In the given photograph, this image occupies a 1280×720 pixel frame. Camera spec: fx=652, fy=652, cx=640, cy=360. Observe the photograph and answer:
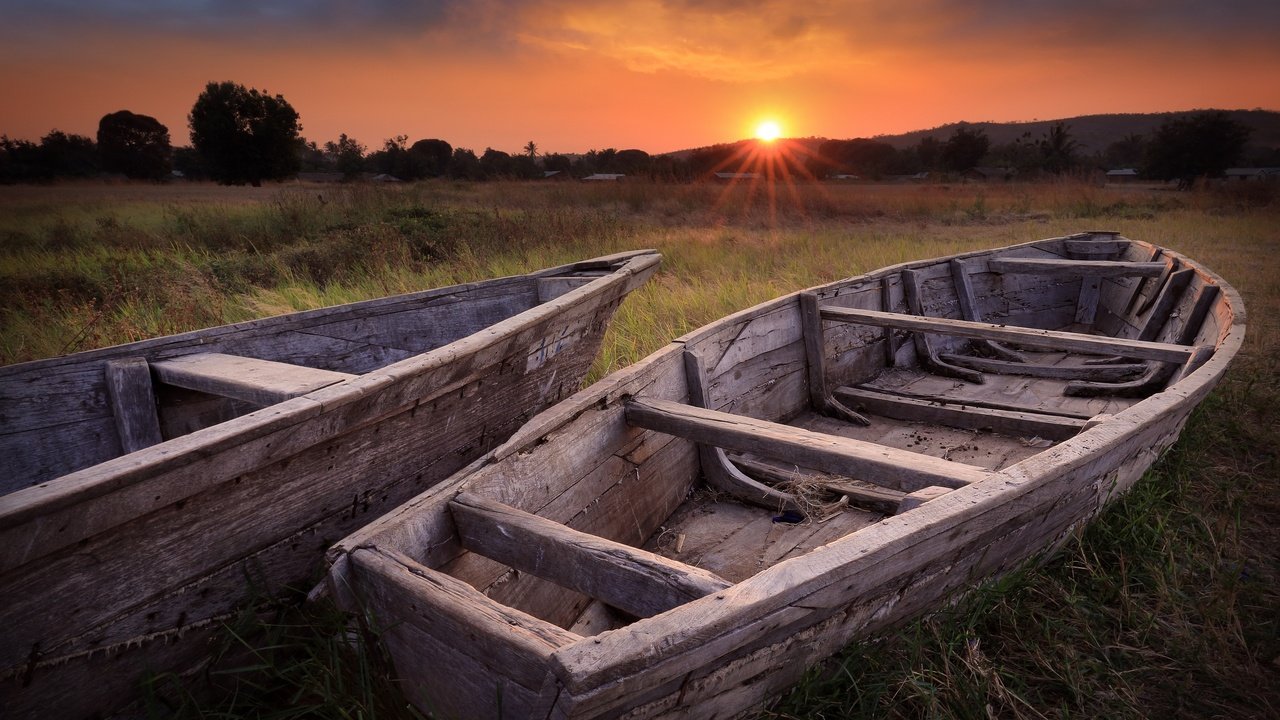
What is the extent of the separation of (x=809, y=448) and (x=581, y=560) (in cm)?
91

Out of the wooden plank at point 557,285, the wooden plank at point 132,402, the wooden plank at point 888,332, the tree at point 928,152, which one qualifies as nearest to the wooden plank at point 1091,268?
the wooden plank at point 888,332

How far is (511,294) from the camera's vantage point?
12.6ft

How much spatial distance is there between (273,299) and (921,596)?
5284 millimetres

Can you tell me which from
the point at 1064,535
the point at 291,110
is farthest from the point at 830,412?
the point at 291,110

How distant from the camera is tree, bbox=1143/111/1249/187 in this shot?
30.9 m

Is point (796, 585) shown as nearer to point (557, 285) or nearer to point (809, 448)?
point (809, 448)

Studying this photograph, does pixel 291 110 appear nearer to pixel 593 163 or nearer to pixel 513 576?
pixel 593 163

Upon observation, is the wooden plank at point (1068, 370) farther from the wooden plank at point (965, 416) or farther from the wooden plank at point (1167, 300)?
the wooden plank at point (965, 416)

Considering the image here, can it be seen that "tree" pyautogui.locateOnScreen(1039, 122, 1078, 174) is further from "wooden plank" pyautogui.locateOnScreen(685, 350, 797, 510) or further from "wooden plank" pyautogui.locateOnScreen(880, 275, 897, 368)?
"wooden plank" pyautogui.locateOnScreen(685, 350, 797, 510)

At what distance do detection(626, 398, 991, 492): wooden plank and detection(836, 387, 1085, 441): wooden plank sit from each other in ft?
4.53

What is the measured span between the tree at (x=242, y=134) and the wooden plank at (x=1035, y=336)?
107ft

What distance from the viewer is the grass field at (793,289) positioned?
174cm

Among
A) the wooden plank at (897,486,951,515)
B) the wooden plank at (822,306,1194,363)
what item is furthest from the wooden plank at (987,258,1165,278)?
the wooden plank at (897,486,951,515)

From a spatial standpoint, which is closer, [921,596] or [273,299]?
[921,596]
